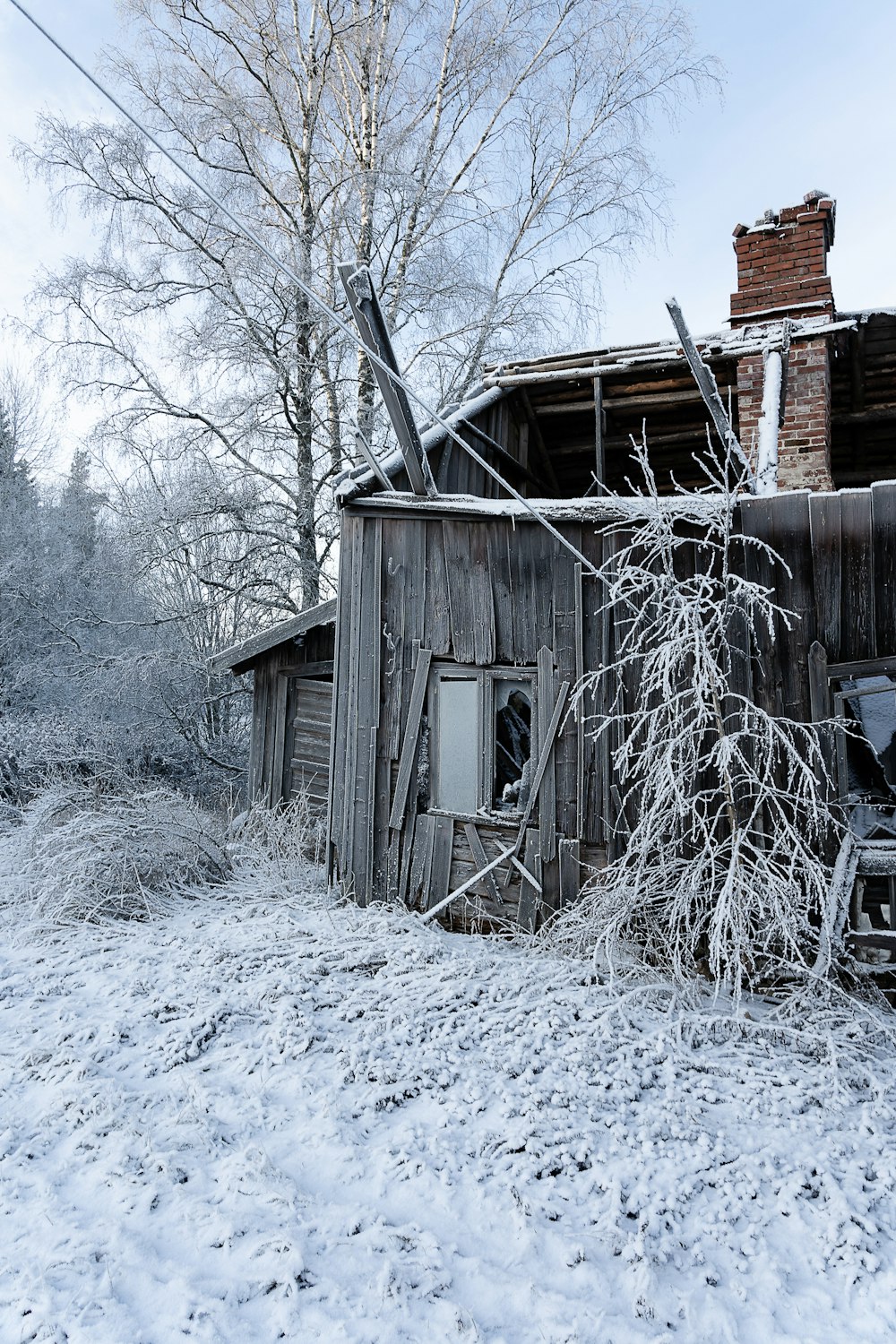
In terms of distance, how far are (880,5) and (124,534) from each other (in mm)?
12204

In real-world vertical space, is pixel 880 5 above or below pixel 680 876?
above

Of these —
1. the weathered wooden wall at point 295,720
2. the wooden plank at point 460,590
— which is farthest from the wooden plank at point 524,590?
the weathered wooden wall at point 295,720

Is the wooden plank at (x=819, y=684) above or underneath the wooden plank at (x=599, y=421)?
underneath

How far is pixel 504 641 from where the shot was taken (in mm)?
6598

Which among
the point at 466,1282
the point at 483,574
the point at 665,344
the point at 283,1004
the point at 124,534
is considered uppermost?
the point at 665,344

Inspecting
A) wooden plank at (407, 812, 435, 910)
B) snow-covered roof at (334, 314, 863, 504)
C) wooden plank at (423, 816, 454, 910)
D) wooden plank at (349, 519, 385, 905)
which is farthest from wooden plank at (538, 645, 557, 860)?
snow-covered roof at (334, 314, 863, 504)

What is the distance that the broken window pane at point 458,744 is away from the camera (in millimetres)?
6707

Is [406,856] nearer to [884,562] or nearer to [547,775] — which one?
[547,775]

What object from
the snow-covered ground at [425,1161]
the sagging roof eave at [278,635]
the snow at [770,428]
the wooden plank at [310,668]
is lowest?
the snow-covered ground at [425,1161]

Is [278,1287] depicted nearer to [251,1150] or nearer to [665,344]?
[251,1150]

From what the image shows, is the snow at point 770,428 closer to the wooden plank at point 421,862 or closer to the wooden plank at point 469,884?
the wooden plank at point 469,884

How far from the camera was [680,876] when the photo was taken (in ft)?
18.0

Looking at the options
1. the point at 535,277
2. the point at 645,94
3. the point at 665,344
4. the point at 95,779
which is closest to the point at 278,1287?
the point at 95,779

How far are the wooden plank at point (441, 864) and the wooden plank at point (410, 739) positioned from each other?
0.38 metres
